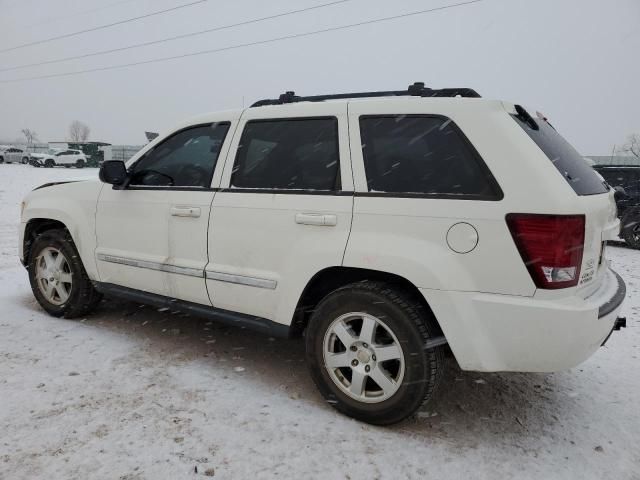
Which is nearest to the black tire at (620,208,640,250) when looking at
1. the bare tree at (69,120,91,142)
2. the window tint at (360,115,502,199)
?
the window tint at (360,115,502,199)

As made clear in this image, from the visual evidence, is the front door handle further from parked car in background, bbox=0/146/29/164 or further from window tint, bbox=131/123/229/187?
parked car in background, bbox=0/146/29/164

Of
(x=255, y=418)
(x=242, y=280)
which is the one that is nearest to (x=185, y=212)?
(x=242, y=280)

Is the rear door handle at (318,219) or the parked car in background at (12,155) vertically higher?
the rear door handle at (318,219)

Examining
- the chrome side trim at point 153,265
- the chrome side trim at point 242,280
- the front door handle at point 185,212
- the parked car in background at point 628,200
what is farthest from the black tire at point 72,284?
the parked car in background at point 628,200

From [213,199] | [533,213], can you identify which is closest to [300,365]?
[213,199]

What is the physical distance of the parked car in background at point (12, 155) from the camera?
129 ft

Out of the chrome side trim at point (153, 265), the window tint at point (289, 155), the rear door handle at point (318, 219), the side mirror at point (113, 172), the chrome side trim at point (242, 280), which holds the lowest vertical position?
the chrome side trim at point (153, 265)

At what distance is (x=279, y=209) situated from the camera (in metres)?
2.88

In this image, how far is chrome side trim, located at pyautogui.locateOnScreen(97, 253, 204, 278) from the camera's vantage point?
10.8 ft

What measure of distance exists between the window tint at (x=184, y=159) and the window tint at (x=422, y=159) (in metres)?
1.19

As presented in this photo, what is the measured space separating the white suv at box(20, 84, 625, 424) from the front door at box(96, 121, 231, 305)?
14 mm

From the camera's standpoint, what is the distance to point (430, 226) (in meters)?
2.43

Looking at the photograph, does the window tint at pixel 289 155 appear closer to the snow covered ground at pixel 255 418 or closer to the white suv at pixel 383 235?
the white suv at pixel 383 235

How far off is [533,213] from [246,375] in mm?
2185
